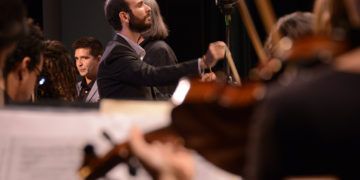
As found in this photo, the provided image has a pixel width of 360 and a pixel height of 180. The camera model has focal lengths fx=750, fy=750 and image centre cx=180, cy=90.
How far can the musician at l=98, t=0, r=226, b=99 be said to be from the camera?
2848 mm

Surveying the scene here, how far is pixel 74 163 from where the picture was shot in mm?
1660

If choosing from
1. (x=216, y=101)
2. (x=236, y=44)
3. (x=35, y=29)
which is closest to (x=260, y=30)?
(x=236, y=44)

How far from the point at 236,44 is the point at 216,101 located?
3.74m

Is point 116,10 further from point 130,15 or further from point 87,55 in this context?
point 87,55

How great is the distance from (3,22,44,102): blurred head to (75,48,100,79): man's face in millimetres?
2257

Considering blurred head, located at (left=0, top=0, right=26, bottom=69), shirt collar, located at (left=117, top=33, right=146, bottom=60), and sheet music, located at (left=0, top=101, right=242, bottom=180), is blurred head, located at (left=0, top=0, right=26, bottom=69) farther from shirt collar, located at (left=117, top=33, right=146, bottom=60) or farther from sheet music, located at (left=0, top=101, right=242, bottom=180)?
shirt collar, located at (left=117, top=33, right=146, bottom=60)

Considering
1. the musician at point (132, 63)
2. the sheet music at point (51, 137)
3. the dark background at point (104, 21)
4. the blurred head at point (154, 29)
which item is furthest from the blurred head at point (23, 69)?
the dark background at point (104, 21)

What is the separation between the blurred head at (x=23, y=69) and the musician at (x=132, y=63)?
0.87 meters

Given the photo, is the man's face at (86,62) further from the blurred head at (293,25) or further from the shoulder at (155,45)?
the blurred head at (293,25)

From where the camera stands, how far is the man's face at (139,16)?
10.5ft

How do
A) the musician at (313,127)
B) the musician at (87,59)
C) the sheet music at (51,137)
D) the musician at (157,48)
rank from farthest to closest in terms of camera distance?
the musician at (87,59)
the musician at (157,48)
the sheet music at (51,137)
the musician at (313,127)

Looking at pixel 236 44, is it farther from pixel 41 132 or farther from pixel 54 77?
pixel 41 132

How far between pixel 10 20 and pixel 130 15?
6.23 ft

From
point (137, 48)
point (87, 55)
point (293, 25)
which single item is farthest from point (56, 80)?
point (87, 55)
